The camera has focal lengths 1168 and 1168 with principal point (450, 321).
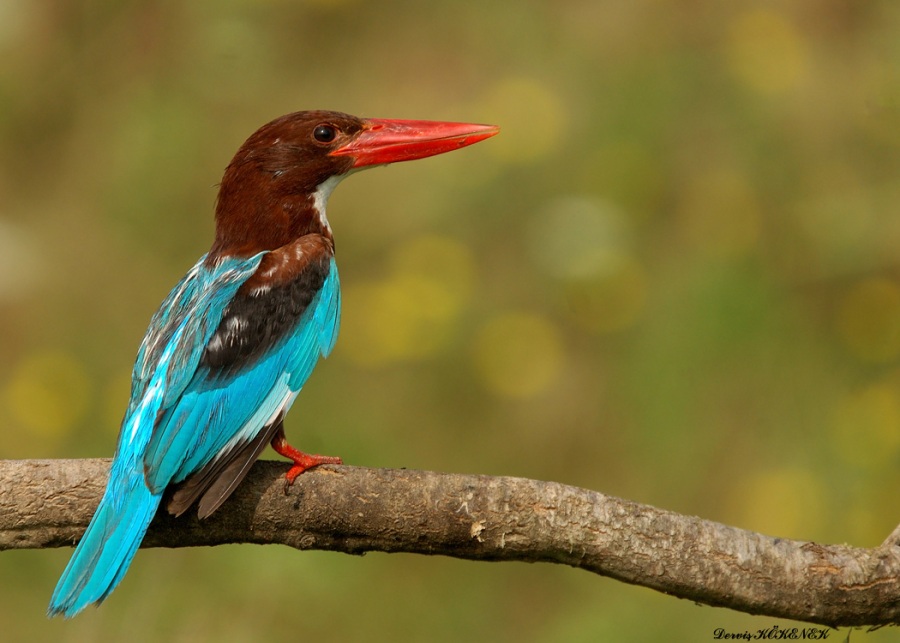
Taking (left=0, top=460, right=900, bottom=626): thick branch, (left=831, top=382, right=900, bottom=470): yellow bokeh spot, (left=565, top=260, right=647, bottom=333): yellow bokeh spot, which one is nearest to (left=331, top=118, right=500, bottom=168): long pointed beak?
(left=0, top=460, right=900, bottom=626): thick branch

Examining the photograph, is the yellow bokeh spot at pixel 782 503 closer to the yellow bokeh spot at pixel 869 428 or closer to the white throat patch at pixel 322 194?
the yellow bokeh spot at pixel 869 428

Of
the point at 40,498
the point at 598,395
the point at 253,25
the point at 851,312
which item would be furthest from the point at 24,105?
the point at 851,312

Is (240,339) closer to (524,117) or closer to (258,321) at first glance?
(258,321)

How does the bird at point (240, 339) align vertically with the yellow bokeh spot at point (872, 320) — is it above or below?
above

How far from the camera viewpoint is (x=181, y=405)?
2.54 meters

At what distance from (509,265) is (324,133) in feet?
5.35

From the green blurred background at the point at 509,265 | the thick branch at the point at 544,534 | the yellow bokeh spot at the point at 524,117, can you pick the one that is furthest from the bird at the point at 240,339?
the yellow bokeh spot at the point at 524,117

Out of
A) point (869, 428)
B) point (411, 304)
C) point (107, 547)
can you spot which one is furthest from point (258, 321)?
point (869, 428)

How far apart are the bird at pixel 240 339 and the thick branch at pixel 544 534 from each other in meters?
0.11

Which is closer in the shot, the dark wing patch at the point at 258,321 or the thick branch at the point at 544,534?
the thick branch at the point at 544,534

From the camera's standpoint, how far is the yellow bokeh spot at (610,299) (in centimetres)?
438

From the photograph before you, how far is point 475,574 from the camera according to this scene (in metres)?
3.88

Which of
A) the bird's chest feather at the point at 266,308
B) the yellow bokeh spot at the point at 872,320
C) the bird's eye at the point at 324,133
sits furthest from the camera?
the yellow bokeh spot at the point at 872,320

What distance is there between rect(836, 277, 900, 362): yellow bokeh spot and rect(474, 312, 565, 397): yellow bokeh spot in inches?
40.4
